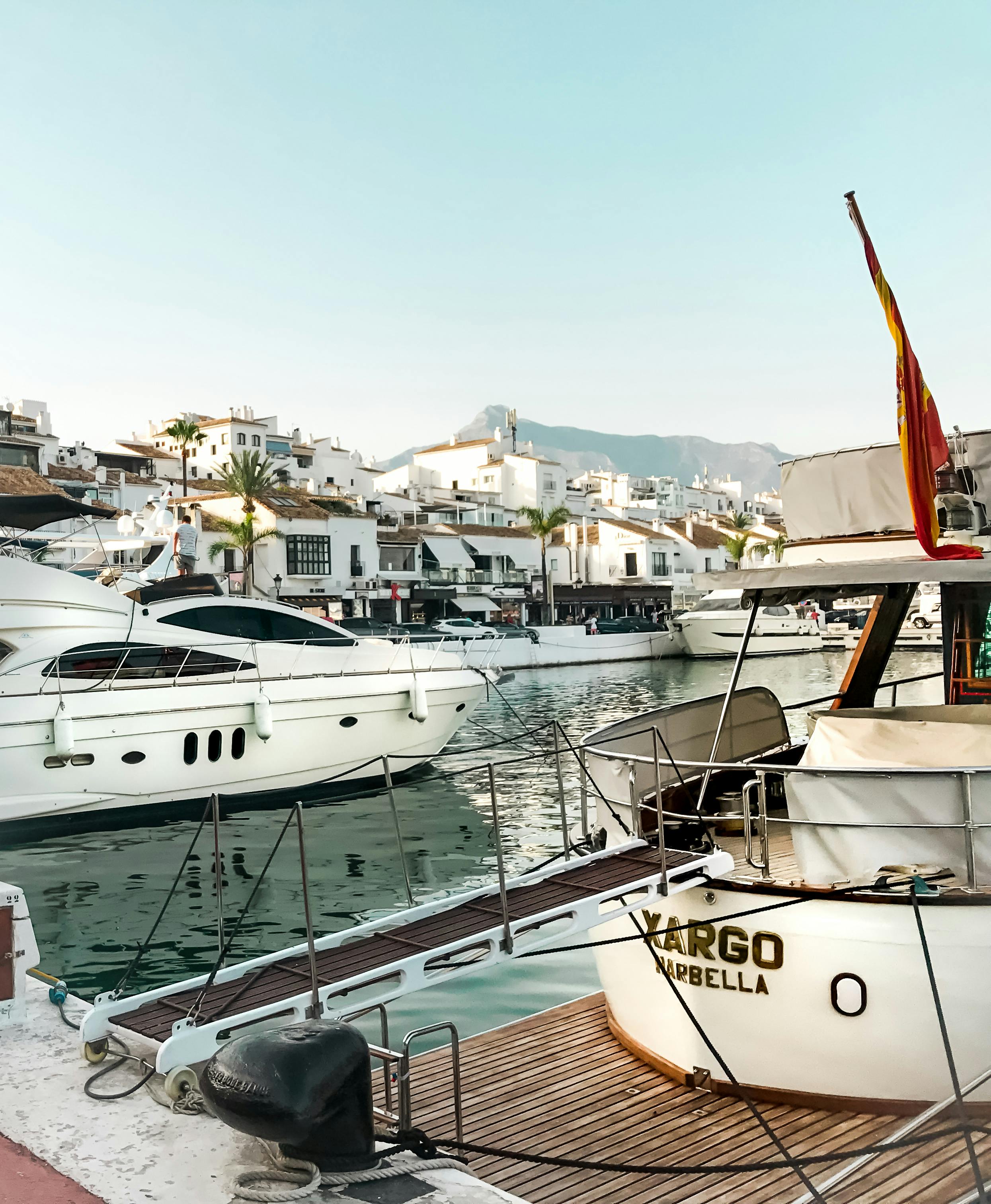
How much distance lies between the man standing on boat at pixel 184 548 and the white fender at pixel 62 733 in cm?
628

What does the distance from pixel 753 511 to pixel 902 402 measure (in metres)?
133

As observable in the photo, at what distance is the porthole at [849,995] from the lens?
18.9 ft

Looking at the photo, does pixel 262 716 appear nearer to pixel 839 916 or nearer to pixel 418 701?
pixel 418 701

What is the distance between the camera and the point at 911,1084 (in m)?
5.76

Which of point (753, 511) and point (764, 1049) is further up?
point (753, 511)

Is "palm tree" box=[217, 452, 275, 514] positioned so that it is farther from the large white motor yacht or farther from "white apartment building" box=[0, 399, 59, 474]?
the large white motor yacht

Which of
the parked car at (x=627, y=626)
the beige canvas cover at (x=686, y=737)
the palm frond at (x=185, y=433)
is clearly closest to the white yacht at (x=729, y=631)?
the parked car at (x=627, y=626)

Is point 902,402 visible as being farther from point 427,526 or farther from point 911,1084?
point 427,526

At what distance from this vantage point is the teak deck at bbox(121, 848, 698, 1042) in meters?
5.58

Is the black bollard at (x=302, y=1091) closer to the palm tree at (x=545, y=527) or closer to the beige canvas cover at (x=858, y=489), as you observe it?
the beige canvas cover at (x=858, y=489)

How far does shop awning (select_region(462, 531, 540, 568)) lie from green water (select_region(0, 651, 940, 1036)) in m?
53.9

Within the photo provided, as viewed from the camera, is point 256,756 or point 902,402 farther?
point 256,756

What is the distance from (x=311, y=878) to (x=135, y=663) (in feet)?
20.3

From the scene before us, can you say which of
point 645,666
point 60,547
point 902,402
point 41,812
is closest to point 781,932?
point 902,402
